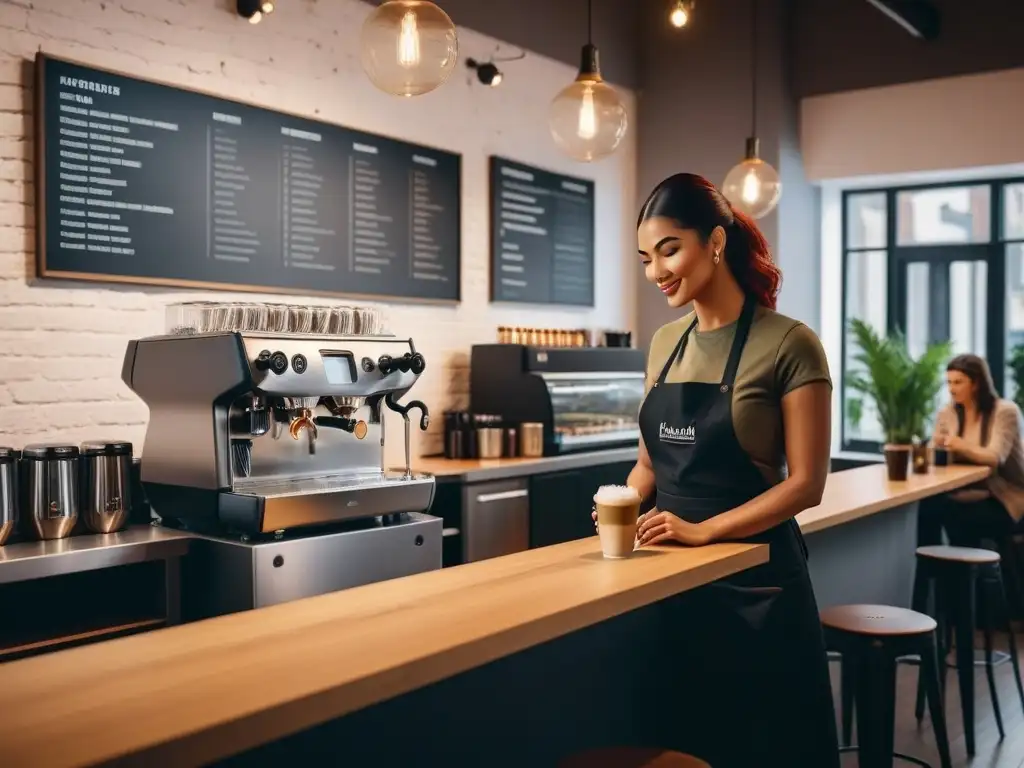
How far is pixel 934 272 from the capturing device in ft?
22.4

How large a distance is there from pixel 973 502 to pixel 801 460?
3.23 meters

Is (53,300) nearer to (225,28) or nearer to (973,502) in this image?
(225,28)

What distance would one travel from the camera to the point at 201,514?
300 cm

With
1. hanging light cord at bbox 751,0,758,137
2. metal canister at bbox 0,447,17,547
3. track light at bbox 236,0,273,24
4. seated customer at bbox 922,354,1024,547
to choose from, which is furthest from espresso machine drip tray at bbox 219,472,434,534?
hanging light cord at bbox 751,0,758,137

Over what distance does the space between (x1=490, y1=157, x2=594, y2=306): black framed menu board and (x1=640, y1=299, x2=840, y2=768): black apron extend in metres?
3.37

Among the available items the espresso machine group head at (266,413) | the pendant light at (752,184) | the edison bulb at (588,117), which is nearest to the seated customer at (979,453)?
the pendant light at (752,184)

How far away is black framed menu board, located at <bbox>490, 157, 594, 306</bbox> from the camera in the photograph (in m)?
5.47

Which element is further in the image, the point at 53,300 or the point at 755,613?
the point at 53,300

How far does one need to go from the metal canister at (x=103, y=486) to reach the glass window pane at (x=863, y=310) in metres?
5.18

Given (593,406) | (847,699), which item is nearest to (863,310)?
(593,406)

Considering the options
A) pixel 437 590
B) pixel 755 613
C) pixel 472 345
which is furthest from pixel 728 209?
pixel 472 345

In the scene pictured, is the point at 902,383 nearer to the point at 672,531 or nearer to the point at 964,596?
the point at 964,596

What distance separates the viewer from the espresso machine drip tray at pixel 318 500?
2869mm

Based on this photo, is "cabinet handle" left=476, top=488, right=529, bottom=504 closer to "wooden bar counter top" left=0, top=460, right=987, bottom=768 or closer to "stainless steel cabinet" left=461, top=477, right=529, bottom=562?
"stainless steel cabinet" left=461, top=477, right=529, bottom=562
